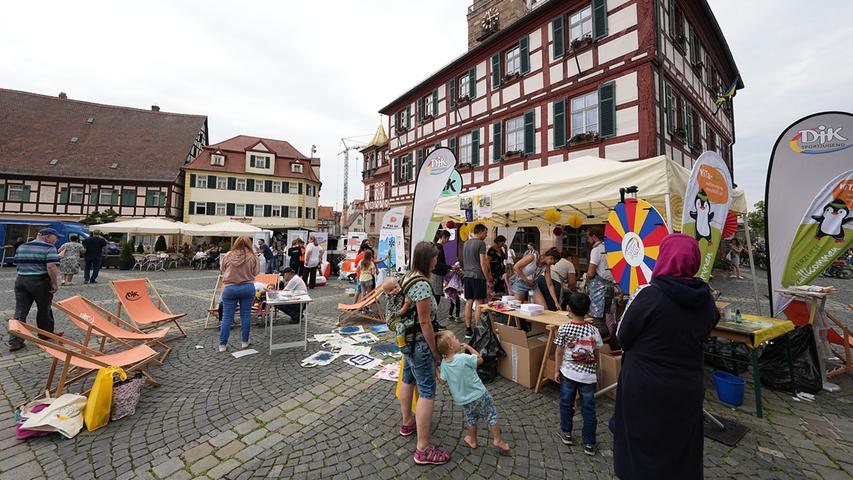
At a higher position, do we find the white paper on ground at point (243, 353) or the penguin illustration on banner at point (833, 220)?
the penguin illustration on banner at point (833, 220)

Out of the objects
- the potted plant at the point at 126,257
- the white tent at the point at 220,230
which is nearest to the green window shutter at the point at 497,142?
the white tent at the point at 220,230

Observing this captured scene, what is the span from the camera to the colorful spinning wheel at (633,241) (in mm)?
3262

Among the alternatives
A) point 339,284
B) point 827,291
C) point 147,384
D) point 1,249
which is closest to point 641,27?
point 827,291

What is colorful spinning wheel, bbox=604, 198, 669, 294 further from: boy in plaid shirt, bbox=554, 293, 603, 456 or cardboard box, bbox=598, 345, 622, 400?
boy in plaid shirt, bbox=554, 293, 603, 456

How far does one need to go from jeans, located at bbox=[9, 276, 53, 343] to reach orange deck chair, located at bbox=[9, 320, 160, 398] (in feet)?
5.03

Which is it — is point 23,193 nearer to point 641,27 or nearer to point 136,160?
point 136,160

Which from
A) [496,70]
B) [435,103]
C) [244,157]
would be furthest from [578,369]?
[244,157]

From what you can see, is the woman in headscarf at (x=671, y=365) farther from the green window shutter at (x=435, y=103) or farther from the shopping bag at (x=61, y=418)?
the green window shutter at (x=435, y=103)

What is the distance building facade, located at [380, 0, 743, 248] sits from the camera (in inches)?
396

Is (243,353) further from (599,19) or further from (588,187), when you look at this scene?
(599,19)

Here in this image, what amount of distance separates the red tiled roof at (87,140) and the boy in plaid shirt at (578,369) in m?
31.5

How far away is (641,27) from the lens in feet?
32.4

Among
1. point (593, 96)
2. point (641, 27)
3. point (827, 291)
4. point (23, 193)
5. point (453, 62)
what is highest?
point (453, 62)

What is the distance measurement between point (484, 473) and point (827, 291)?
16.3 feet
